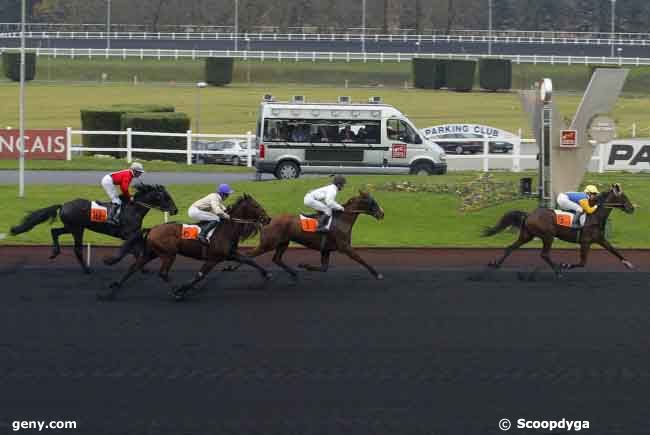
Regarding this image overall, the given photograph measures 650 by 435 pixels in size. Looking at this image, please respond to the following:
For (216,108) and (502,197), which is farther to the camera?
(216,108)

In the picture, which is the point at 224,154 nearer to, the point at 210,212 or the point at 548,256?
the point at 548,256

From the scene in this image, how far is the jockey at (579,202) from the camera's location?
1775 centimetres

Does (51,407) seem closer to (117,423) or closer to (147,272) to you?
(117,423)

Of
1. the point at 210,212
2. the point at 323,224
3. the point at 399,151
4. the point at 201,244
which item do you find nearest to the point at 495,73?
the point at 399,151

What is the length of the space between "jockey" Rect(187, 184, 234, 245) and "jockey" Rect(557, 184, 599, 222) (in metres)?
5.51

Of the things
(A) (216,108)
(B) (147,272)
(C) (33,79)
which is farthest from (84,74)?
(B) (147,272)

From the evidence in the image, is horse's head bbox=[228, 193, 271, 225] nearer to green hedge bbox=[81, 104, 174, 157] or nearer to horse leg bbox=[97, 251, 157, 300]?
horse leg bbox=[97, 251, 157, 300]

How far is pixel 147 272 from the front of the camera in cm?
1723

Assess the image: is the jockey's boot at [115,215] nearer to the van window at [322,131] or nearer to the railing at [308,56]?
the van window at [322,131]

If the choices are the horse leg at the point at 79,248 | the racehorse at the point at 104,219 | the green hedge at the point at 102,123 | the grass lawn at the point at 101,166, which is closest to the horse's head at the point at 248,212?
the racehorse at the point at 104,219

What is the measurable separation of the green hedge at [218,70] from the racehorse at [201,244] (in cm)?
5353

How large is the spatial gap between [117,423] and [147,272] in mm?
7408

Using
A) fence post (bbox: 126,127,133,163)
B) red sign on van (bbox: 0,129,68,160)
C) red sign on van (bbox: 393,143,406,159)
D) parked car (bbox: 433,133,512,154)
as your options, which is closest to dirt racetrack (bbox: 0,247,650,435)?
red sign on van (bbox: 393,143,406,159)

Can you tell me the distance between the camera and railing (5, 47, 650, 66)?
71500 mm
